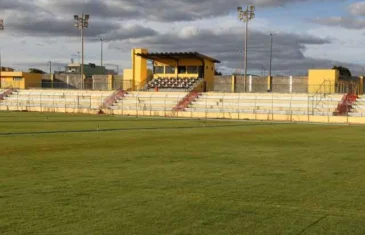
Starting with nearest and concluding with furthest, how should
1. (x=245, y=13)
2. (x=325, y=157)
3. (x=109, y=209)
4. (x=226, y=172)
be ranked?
1. (x=109, y=209)
2. (x=226, y=172)
3. (x=325, y=157)
4. (x=245, y=13)

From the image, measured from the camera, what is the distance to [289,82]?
64.0m

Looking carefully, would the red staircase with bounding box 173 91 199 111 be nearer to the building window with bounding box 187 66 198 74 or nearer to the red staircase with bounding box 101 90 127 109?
the red staircase with bounding box 101 90 127 109

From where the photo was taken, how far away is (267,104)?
4953 centimetres

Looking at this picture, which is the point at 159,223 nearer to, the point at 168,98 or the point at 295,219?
the point at 295,219

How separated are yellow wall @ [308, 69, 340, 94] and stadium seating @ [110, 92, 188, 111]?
45.8 feet

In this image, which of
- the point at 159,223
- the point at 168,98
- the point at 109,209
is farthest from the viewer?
the point at 168,98

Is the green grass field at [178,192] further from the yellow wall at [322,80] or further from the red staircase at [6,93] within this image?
the red staircase at [6,93]

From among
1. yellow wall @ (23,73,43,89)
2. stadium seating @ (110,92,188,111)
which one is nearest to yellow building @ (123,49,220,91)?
stadium seating @ (110,92,188,111)

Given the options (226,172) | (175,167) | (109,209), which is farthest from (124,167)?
(109,209)

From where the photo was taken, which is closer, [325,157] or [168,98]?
[325,157]

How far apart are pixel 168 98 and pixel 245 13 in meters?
14.1

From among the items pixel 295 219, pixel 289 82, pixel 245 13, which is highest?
pixel 245 13

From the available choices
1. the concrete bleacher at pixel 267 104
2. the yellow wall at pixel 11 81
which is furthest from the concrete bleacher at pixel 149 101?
the yellow wall at pixel 11 81

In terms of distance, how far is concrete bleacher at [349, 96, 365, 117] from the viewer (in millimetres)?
43438
